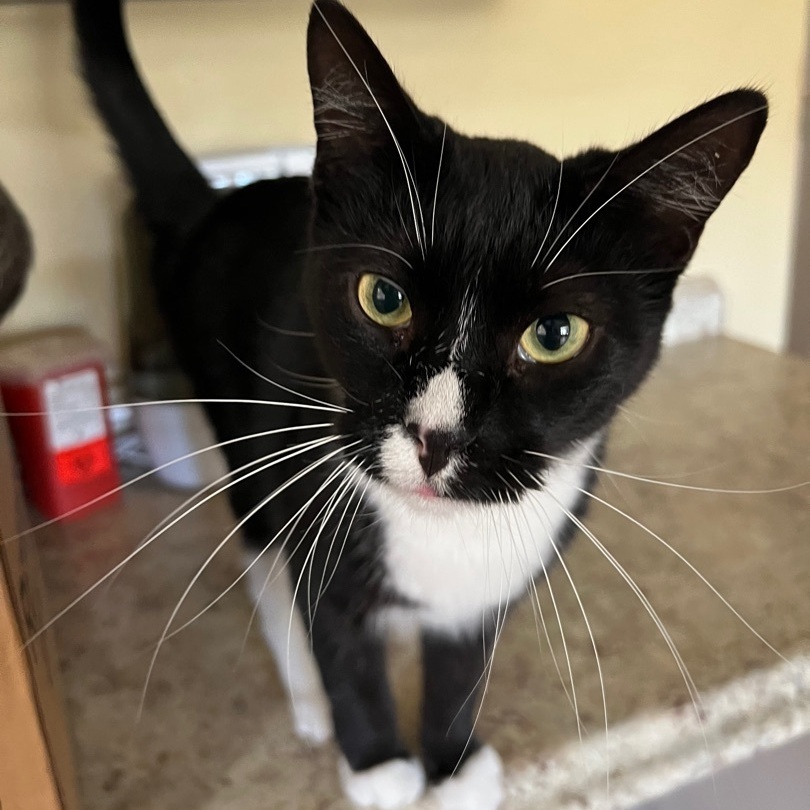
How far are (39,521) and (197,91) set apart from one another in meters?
0.63

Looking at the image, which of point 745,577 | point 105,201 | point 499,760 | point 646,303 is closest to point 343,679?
point 499,760

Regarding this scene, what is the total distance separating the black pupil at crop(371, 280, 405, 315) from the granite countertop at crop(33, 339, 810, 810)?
1.03ft

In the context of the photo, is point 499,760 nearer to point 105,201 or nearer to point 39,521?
point 39,521

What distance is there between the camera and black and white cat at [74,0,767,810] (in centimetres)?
61

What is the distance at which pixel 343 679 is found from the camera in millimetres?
771

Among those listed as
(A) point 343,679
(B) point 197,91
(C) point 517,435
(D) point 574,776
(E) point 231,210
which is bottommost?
(D) point 574,776

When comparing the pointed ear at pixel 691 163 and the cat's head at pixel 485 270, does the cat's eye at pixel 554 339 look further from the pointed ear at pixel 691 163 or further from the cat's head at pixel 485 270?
the pointed ear at pixel 691 163

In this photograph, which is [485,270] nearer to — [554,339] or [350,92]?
[554,339]

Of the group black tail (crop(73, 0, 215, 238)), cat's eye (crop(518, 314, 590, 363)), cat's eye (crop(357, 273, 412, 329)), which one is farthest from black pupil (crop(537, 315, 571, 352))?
black tail (crop(73, 0, 215, 238))

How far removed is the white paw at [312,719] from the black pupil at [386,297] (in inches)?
16.7

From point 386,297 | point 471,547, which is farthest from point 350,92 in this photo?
point 471,547

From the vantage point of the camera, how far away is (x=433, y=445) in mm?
597

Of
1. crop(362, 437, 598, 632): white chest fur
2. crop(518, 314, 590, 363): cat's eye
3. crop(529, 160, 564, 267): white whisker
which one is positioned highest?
crop(529, 160, 564, 267): white whisker

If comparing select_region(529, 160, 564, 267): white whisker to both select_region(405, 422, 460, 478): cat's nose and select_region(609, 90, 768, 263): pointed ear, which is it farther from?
select_region(405, 422, 460, 478): cat's nose
